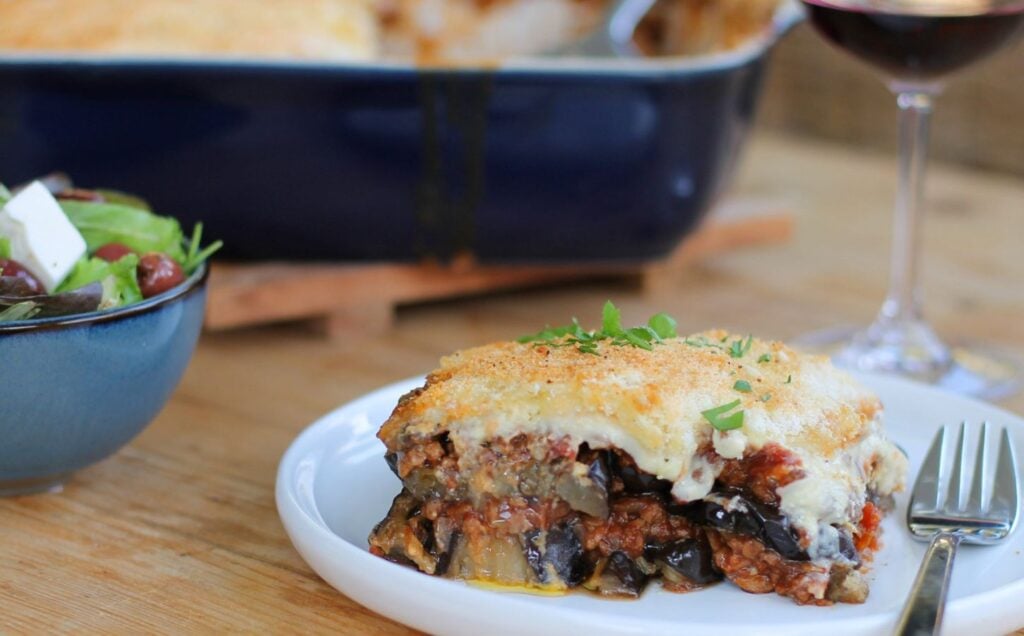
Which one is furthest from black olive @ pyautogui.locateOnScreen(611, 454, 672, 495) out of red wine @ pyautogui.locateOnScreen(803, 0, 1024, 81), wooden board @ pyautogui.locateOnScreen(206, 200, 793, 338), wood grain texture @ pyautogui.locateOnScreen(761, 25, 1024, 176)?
wood grain texture @ pyautogui.locateOnScreen(761, 25, 1024, 176)

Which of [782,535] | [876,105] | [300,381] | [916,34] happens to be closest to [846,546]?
[782,535]

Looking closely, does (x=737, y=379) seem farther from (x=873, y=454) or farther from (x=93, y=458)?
(x=93, y=458)

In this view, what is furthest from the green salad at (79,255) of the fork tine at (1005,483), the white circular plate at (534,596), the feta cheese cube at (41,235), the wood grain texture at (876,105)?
the wood grain texture at (876,105)

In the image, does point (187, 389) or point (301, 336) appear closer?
point (187, 389)

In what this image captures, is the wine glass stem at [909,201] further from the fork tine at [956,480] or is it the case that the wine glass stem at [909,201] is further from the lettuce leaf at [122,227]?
the lettuce leaf at [122,227]

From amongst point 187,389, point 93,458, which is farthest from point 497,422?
point 187,389

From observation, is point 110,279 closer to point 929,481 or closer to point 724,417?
point 724,417
